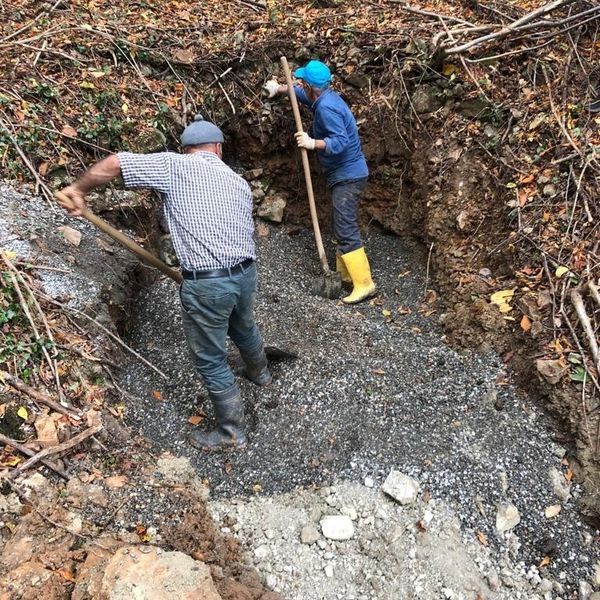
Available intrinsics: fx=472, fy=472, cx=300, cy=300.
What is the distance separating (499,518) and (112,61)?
559 cm

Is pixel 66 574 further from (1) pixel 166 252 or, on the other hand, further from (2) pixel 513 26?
(2) pixel 513 26

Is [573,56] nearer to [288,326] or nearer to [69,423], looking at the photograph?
[288,326]

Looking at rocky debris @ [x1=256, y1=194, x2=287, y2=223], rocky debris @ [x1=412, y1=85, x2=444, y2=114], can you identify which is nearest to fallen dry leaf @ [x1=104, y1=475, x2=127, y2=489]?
rocky debris @ [x1=256, y1=194, x2=287, y2=223]

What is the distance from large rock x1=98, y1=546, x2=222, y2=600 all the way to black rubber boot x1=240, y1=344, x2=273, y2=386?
1550mm

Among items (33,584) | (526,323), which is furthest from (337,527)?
(526,323)

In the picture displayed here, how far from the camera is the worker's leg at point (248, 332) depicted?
3.27 m

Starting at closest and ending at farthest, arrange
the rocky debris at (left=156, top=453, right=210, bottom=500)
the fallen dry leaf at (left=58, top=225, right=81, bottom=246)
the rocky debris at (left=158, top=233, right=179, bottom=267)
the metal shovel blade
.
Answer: the rocky debris at (left=156, top=453, right=210, bottom=500)
the fallen dry leaf at (left=58, top=225, right=81, bottom=246)
the rocky debris at (left=158, top=233, right=179, bottom=267)
the metal shovel blade

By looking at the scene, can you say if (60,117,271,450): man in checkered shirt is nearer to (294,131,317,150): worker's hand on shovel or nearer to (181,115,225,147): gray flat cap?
(181,115,225,147): gray flat cap

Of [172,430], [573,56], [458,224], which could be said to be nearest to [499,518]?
[172,430]

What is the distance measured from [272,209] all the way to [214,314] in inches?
112

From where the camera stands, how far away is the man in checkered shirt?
9.46 feet

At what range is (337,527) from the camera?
2.89 meters

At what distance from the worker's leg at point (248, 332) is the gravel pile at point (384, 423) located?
0.14 m

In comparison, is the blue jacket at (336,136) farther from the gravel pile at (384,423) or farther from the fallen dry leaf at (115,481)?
the fallen dry leaf at (115,481)
